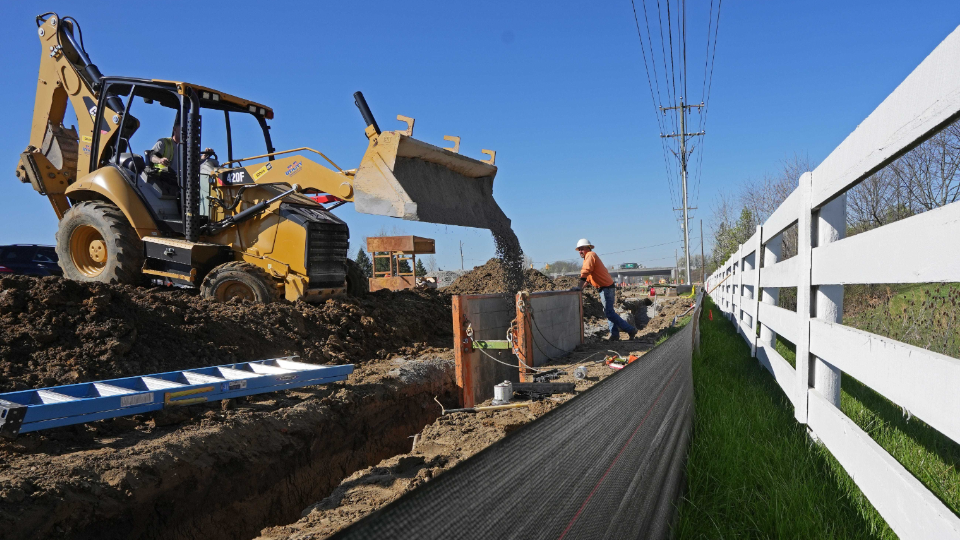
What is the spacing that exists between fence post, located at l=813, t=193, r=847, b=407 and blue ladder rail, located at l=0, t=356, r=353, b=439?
4.54 metres

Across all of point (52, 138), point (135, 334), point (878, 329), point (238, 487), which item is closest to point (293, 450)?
point (238, 487)

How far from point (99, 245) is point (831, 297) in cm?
1036

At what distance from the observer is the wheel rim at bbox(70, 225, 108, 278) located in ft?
31.9

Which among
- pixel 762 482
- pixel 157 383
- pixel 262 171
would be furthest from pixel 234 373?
pixel 762 482

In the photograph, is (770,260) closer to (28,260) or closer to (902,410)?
(902,410)

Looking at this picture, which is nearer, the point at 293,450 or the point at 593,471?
the point at 593,471

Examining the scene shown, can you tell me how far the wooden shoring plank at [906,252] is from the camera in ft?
5.16

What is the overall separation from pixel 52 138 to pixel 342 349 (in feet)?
22.2

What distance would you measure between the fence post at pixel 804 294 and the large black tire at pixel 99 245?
9.35 m

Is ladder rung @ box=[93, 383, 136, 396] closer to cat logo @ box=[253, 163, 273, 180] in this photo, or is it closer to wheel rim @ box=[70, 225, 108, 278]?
cat logo @ box=[253, 163, 273, 180]

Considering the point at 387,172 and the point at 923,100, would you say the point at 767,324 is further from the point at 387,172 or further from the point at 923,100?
the point at 387,172

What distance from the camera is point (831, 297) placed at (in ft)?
10.1

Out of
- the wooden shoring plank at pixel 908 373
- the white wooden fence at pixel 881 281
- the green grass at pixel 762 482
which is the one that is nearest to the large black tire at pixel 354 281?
the green grass at pixel 762 482

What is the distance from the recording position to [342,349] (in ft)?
29.0
